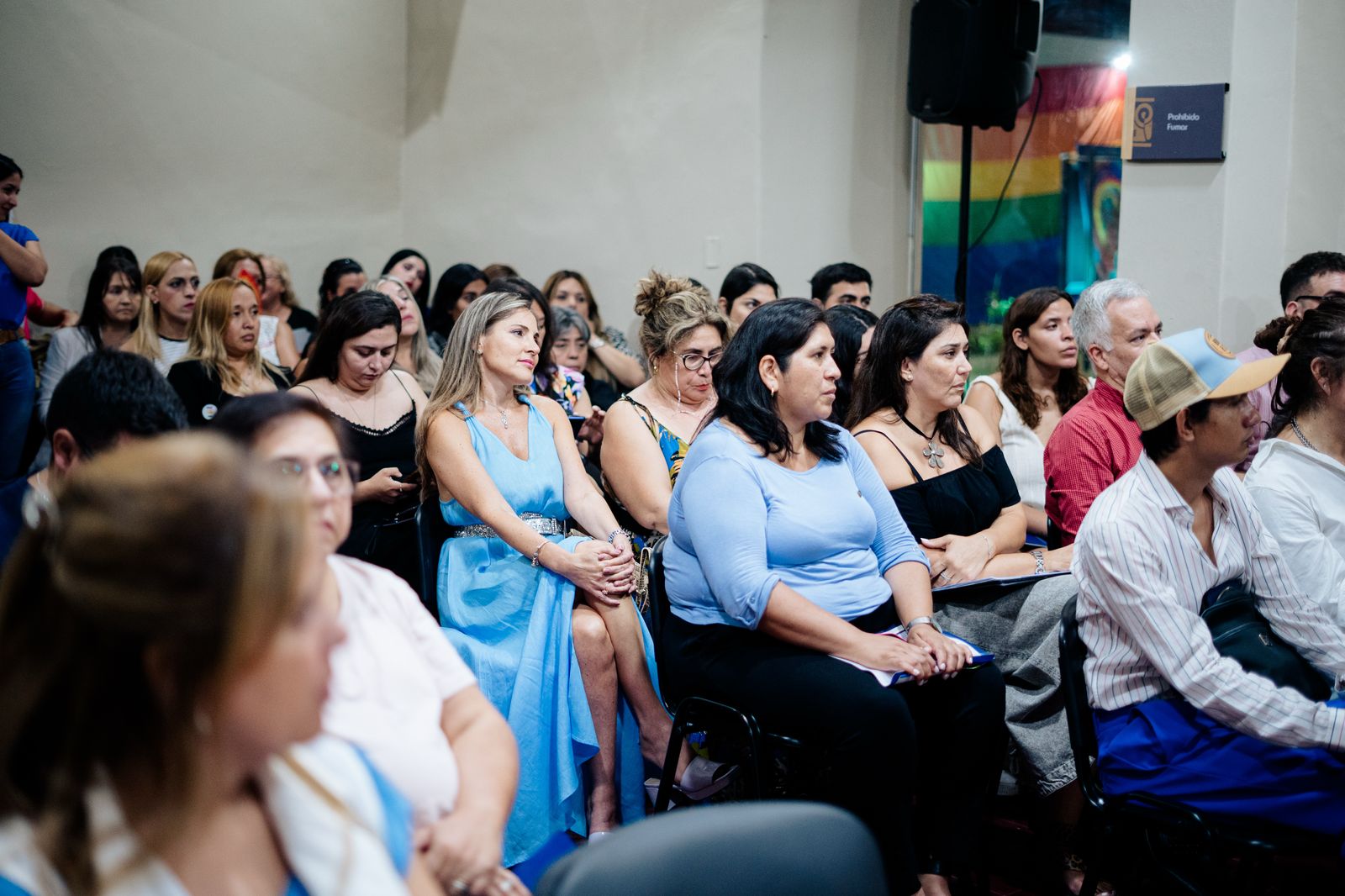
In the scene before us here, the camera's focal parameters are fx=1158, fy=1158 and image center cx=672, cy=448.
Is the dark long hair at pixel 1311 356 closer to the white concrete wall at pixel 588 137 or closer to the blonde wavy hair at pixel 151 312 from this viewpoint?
the white concrete wall at pixel 588 137

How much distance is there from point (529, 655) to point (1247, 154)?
3.56 metres

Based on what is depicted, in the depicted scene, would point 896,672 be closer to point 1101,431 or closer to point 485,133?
point 1101,431

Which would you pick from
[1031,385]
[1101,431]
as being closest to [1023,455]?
[1031,385]

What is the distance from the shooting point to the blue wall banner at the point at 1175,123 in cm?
454

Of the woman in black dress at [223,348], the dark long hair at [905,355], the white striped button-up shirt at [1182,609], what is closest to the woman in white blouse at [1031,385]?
the dark long hair at [905,355]

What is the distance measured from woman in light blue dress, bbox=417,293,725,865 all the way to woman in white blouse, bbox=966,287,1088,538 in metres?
1.44

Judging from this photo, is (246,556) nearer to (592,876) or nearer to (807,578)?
(592,876)

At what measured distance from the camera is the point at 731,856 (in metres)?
1.20

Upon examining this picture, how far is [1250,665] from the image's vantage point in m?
2.07

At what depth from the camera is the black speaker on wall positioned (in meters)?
5.12

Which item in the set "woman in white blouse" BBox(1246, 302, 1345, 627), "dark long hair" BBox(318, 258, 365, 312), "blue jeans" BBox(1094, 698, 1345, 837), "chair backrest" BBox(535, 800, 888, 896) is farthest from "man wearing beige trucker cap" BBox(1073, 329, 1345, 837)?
"dark long hair" BBox(318, 258, 365, 312)

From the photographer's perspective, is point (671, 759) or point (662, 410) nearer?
point (671, 759)

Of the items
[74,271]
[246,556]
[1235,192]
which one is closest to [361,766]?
[246,556]

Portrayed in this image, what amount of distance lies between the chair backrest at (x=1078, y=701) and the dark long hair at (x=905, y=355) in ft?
3.44
